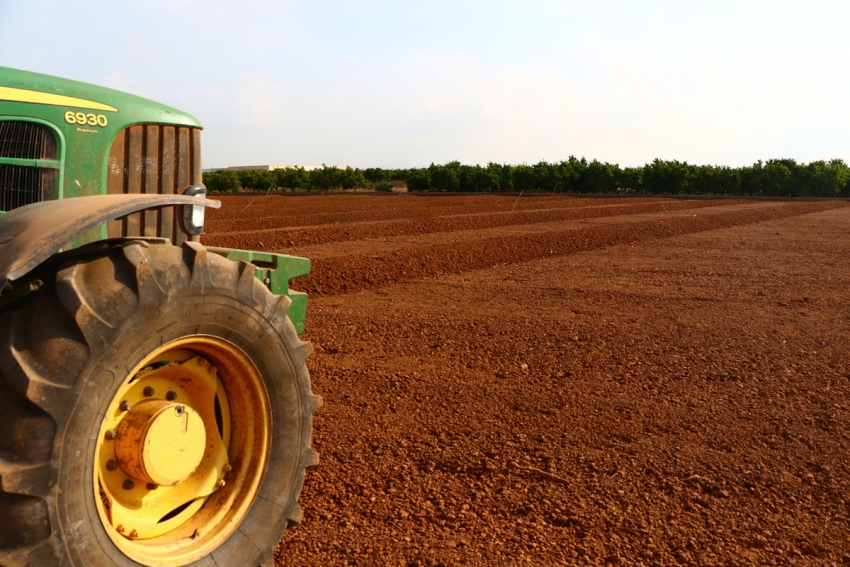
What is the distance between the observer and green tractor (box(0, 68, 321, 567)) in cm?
213

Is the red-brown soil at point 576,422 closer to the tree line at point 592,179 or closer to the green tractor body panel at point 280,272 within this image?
the green tractor body panel at point 280,272

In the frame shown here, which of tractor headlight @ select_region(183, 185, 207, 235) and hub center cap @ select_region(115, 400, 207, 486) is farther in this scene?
tractor headlight @ select_region(183, 185, 207, 235)

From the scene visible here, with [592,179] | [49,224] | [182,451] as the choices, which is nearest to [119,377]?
[182,451]

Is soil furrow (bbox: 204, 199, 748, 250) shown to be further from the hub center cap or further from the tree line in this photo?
the tree line

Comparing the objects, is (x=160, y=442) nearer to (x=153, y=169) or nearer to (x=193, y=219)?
(x=193, y=219)

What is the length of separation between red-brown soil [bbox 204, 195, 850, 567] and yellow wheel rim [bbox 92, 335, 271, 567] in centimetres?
56

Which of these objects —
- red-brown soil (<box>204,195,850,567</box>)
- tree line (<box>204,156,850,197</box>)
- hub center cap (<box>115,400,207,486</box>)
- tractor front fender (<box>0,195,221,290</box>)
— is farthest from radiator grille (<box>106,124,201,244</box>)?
tree line (<box>204,156,850,197</box>)

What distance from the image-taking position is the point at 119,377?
2.32 m

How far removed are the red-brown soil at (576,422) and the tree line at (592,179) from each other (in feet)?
142

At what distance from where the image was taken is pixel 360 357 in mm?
6504

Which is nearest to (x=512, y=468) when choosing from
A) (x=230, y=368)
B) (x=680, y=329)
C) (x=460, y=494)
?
(x=460, y=494)

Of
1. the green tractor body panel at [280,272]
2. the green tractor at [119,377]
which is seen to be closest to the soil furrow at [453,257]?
the green tractor body panel at [280,272]

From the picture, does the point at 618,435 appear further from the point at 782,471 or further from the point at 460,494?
the point at 460,494

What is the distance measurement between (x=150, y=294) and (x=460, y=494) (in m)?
2.10
